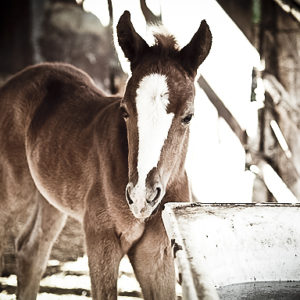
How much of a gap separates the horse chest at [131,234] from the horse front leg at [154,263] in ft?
0.09

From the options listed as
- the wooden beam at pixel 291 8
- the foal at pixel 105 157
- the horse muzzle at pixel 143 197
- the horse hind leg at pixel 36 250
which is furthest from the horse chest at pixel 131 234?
the wooden beam at pixel 291 8

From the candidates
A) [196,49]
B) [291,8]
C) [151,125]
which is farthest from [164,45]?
[291,8]

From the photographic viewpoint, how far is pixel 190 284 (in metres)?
0.92

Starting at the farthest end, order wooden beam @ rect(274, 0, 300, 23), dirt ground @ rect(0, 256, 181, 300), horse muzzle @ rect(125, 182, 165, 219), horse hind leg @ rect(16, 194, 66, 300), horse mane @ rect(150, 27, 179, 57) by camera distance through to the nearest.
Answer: wooden beam @ rect(274, 0, 300, 23), dirt ground @ rect(0, 256, 181, 300), horse hind leg @ rect(16, 194, 66, 300), horse mane @ rect(150, 27, 179, 57), horse muzzle @ rect(125, 182, 165, 219)

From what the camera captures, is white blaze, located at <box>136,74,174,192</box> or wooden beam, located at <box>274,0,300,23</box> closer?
white blaze, located at <box>136,74,174,192</box>

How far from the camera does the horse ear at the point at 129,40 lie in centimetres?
186

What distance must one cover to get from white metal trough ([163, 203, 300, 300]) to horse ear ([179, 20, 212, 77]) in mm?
710

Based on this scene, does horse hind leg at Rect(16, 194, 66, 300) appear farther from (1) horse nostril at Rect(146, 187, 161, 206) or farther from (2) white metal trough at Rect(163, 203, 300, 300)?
(2) white metal trough at Rect(163, 203, 300, 300)

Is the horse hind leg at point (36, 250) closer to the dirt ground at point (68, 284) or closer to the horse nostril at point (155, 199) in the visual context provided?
the dirt ground at point (68, 284)

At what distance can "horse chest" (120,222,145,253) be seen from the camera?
1.90 meters

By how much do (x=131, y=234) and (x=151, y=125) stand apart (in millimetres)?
566

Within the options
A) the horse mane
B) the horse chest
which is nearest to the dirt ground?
the horse chest

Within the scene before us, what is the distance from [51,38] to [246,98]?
1.79 meters

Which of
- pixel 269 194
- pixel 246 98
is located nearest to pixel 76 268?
pixel 269 194
